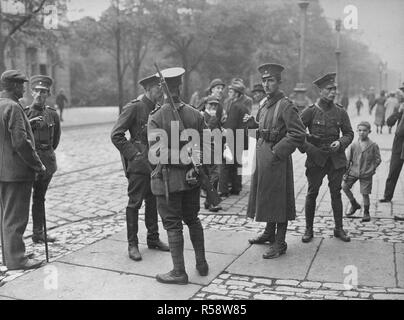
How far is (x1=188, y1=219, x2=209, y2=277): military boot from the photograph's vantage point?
4.91 metres

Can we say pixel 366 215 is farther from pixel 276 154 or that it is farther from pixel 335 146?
pixel 276 154

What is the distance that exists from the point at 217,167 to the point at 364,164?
248cm

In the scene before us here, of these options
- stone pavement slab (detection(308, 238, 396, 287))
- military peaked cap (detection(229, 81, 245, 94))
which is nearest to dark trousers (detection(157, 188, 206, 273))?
stone pavement slab (detection(308, 238, 396, 287))

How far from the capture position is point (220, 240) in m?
6.19

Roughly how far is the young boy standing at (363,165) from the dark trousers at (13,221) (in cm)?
442

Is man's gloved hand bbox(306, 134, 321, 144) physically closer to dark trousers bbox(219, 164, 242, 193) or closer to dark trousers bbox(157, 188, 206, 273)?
dark trousers bbox(157, 188, 206, 273)

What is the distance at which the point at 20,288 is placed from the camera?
4.64m

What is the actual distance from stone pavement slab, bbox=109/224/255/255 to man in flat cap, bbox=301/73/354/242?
0.78 metres

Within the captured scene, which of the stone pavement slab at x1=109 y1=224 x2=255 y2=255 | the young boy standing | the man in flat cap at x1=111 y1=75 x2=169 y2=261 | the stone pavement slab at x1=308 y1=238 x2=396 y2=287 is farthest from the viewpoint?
the young boy standing

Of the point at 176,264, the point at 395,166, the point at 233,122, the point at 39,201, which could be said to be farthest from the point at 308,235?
the point at 39,201

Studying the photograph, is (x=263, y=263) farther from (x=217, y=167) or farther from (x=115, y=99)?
(x=115, y=99)

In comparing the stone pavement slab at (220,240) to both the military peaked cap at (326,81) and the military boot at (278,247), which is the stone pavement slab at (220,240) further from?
the military peaked cap at (326,81)

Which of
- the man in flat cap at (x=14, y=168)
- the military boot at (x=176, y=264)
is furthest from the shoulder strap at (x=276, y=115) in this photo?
the man in flat cap at (x=14, y=168)
